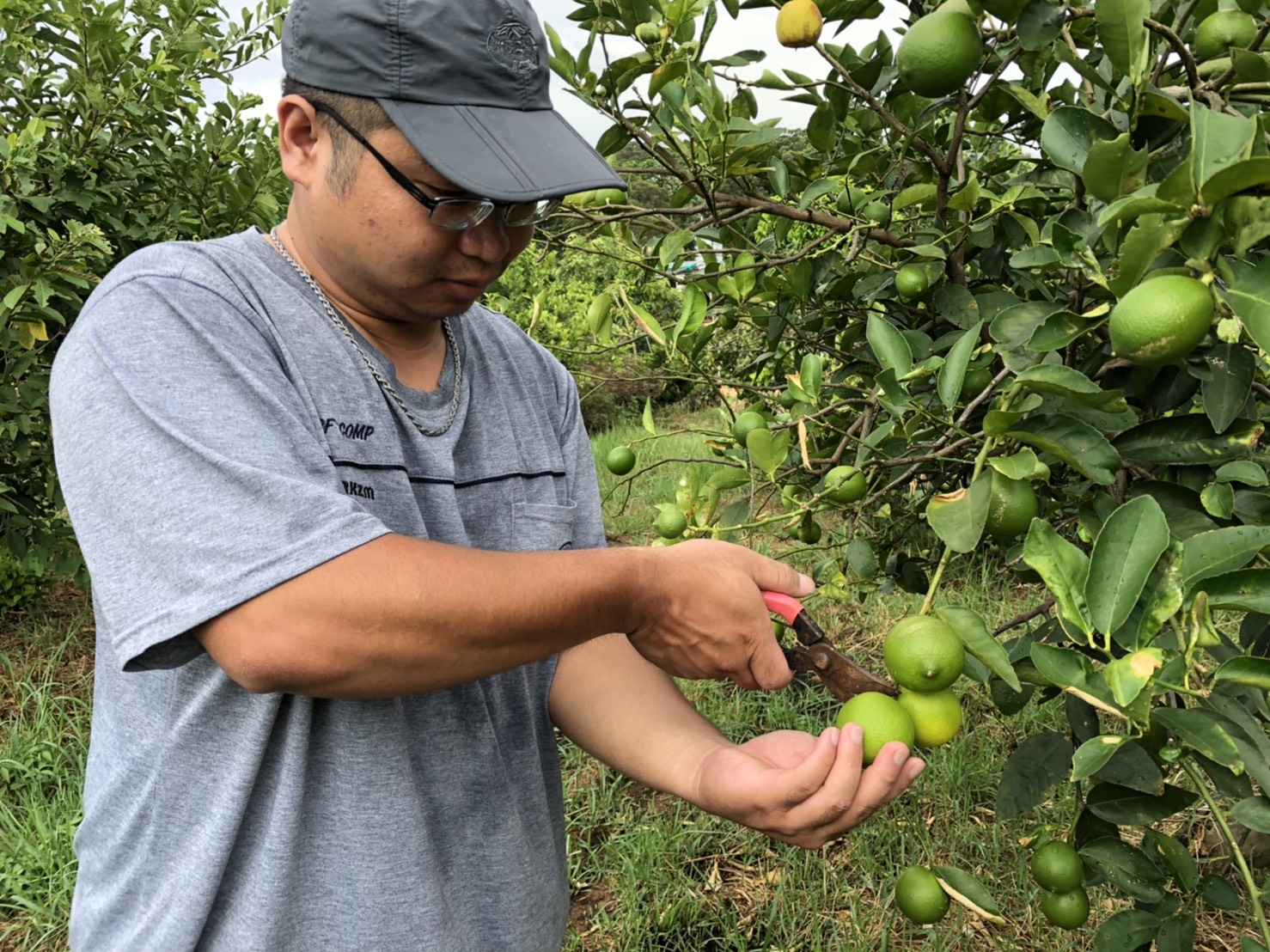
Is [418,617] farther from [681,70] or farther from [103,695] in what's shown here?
[681,70]

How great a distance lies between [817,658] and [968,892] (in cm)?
43

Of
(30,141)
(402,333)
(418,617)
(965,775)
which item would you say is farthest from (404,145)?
(30,141)

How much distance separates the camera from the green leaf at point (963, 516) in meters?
1.07

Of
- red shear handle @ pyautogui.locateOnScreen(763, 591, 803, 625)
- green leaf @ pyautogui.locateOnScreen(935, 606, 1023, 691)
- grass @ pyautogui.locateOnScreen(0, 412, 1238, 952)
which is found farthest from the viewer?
grass @ pyautogui.locateOnScreen(0, 412, 1238, 952)

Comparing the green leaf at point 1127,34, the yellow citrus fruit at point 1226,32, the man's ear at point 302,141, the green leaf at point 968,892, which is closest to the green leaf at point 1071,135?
the green leaf at point 1127,34

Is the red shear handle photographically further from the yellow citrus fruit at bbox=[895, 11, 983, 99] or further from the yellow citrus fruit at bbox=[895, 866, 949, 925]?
the yellow citrus fruit at bbox=[895, 11, 983, 99]

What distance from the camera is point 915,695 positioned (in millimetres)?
1219

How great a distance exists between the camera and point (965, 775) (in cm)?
277

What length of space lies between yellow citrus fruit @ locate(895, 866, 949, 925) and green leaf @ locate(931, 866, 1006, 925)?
1cm

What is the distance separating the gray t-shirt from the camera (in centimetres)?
94

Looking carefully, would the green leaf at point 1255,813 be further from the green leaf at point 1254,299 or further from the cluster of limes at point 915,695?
the green leaf at point 1254,299

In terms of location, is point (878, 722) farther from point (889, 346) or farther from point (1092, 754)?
point (889, 346)

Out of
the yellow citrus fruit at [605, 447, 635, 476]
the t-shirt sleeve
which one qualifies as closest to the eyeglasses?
the t-shirt sleeve

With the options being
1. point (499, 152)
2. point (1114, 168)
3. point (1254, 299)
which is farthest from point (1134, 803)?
point (499, 152)
